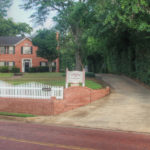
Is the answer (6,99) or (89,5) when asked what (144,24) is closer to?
(89,5)

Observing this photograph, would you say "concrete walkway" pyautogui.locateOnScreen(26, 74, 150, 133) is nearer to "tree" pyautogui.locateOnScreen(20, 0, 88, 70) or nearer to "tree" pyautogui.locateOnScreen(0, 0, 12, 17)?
"tree" pyautogui.locateOnScreen(20, 0, 88, 70)

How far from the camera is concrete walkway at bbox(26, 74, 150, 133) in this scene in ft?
36.0

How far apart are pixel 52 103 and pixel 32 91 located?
1.53 m

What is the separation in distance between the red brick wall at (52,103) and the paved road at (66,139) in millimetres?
2473

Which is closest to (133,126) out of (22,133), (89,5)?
(22,133)

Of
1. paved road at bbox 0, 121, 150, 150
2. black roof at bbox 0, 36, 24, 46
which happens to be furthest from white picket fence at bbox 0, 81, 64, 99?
black roof at bbox 0, 36, 24, 46

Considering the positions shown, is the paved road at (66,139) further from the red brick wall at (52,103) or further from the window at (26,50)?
the window at (26,50)

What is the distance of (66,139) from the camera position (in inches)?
343

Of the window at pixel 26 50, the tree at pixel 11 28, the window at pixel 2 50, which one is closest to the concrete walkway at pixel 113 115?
the window at pixel 26 50

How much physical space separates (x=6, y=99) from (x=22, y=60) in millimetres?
27663

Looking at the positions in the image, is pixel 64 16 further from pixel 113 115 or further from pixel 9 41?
pixel 9 41

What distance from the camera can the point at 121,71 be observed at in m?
29.8

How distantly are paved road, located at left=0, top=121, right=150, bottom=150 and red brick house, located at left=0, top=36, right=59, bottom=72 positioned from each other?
31.5 m

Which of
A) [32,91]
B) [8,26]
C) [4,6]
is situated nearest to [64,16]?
[32,91]
